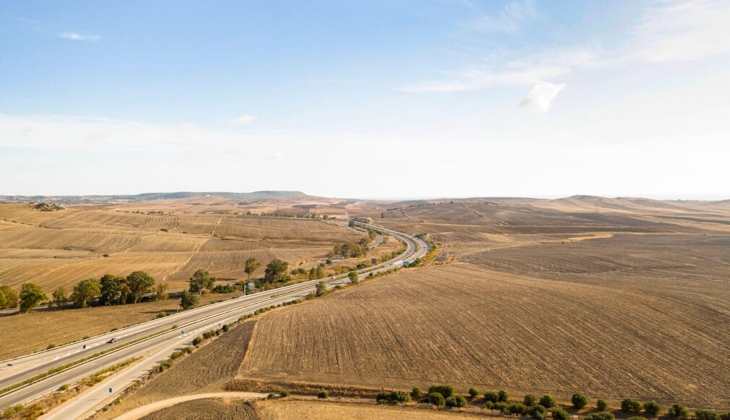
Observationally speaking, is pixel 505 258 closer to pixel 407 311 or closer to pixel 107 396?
pixel 407 311

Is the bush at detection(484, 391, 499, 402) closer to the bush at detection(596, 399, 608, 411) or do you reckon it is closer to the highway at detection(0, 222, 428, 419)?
the bush at detection(596, 399, 608, 411)

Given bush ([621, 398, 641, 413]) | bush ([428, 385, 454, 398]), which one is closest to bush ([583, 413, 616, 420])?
bush ([621, 398, 641, 413])

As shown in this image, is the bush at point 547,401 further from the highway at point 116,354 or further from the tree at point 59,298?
the tree at point 59,298

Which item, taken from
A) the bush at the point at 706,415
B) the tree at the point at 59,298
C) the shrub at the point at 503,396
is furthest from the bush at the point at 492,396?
the tree at the point at 59,298

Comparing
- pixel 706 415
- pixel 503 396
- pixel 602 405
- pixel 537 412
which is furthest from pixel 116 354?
pixel 706 415

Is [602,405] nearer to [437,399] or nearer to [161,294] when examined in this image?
[437,399]

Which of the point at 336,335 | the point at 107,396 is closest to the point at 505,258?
the point at 336,335
